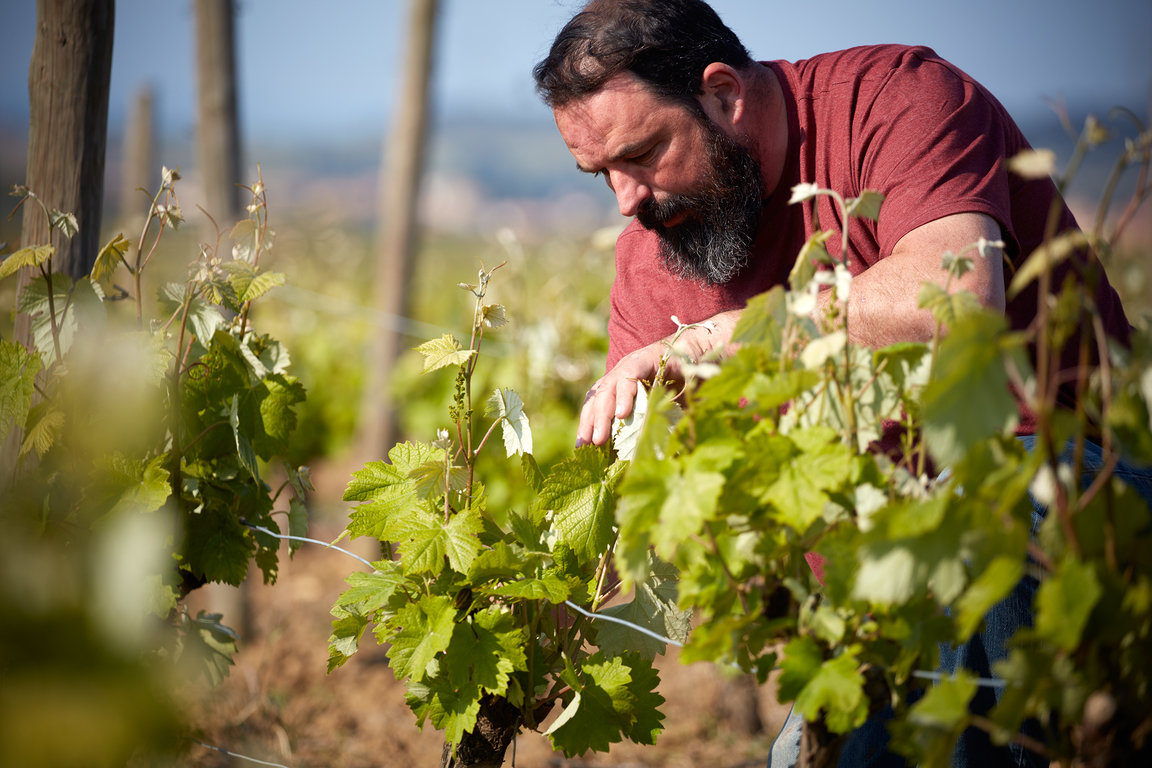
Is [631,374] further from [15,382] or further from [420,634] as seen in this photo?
[15,382]

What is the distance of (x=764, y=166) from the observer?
6.55ft

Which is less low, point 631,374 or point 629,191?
point 629,191

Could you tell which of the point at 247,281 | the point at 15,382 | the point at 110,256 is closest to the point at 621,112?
the point at 247,281

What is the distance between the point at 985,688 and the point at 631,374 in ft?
3.00

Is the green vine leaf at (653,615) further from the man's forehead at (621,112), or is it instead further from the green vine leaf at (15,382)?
the green vine leaf at (15,382)

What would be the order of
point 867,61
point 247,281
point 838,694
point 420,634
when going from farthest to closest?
point 867,61, point 247,281, point 420,634, point 838,694

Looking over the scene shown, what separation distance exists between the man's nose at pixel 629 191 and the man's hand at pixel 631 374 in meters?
0.55

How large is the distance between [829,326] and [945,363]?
0.33m

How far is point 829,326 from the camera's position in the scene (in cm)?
113

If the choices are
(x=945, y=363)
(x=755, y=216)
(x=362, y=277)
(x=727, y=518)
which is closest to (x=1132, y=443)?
(x=945, y=363)

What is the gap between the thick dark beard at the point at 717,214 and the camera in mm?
1926

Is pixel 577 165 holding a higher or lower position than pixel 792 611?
higher

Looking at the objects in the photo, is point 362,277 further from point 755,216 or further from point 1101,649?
point 1101,649

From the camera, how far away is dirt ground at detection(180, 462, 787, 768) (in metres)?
2.89
